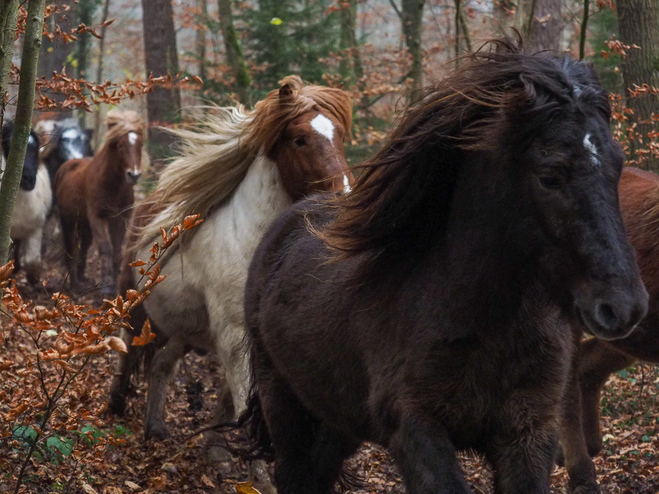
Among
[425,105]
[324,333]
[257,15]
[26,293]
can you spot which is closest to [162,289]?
[324,333]

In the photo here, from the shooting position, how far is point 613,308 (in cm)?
277

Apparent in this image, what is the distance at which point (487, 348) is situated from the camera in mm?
3205

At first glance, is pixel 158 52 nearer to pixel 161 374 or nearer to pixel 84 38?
pixel 84 38

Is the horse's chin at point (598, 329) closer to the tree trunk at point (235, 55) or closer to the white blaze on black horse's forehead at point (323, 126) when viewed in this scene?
the white blaze on black horse's forehead at point (323, 126)

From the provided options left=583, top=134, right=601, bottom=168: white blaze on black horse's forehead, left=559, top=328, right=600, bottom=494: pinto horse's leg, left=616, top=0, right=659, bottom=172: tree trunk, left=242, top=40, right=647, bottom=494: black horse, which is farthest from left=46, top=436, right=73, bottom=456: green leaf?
left=616, top=0, right=659, bottom=172: tree trunk

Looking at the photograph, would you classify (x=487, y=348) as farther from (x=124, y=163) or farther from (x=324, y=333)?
(x=124, y=163)

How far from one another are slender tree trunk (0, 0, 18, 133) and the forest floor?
4.49ft

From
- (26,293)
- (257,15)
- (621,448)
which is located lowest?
(621,448)

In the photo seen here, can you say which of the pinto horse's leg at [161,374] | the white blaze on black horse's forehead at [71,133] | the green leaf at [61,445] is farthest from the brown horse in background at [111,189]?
the green leaf at [61,445]

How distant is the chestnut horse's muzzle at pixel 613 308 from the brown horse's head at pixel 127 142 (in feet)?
33.9

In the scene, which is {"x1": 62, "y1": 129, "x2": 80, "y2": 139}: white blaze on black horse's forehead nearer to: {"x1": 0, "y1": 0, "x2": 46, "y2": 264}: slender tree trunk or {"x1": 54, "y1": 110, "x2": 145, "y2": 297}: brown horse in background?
{"x1": 54, "y1": 110, "x2": 145, "y2": 297}: brown horse in background

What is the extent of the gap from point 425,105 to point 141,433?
16.6 ft

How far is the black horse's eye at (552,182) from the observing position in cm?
301

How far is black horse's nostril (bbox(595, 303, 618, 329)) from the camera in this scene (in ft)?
9.14
